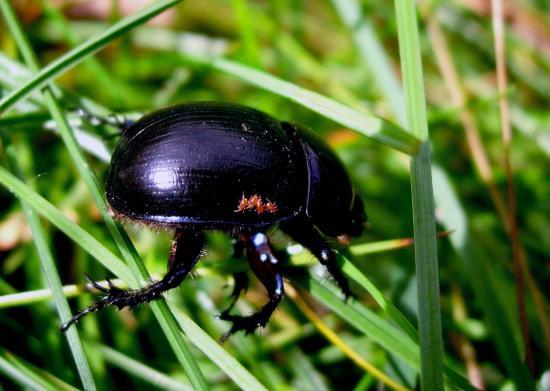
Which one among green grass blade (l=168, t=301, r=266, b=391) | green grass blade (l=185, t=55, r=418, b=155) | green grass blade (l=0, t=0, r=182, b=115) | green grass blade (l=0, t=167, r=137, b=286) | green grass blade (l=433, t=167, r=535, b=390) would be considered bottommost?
green grass blade (l=433, t=167, r=535, b=390)

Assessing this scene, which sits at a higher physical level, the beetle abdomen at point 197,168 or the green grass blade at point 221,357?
the beetle abdomen at point 197,168

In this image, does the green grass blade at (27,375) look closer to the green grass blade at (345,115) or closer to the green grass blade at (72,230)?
the green grass blade at (72,230)

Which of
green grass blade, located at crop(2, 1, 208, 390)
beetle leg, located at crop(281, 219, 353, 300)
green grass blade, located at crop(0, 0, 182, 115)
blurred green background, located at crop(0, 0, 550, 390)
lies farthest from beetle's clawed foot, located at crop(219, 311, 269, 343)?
green grass blade, located at crop(0, 0, 182, 115)

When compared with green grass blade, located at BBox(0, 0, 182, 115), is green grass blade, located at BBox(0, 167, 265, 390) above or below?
below

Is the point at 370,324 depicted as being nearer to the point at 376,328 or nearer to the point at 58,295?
the point at 376,328

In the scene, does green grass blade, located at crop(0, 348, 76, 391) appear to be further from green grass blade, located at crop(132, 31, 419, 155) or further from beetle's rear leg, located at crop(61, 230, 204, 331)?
green grass blade, located at crop(132, 31, 419, 155)

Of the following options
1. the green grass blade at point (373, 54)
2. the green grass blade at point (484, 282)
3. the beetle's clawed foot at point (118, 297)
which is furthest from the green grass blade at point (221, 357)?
the green grass blade at point (373, 54)

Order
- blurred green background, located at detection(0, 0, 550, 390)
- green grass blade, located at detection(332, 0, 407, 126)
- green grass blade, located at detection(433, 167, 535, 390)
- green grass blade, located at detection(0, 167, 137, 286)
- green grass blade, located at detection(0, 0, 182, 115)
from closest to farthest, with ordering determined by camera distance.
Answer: green grass blade, located at detection(0, 167, 137, 286) < green grass blade, located at detection(0, 0, 182, 115) < green grass blade, located at detection(433, 167, 535, 390) < blurred green background, located at detection(0, 0, 550, 390) < green grass blade, located at detection(332, 0, 407, 126)
